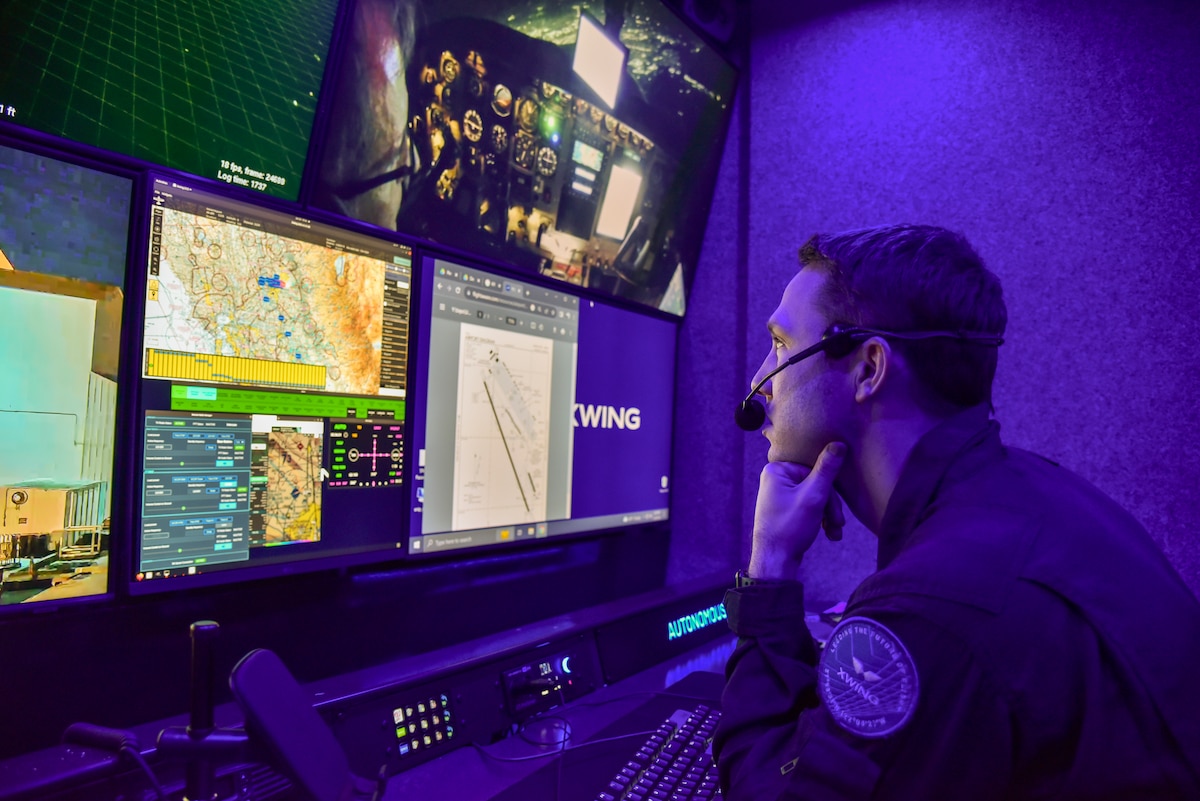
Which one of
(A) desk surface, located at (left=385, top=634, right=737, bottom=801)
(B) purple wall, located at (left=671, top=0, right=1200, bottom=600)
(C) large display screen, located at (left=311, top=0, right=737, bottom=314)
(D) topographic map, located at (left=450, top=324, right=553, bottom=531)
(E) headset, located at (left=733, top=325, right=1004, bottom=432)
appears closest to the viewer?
(E) headset, located at (left=733, top=325, right=1004, bottom=432)

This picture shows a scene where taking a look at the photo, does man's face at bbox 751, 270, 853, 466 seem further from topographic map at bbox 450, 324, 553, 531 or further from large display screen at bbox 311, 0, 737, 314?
large display screen at bbox 311, 0, 737, 314

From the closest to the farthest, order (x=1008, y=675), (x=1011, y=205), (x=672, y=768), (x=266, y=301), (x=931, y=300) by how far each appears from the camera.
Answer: (x=1008, y=675), (x=931, y=300), (x=672, y=768), (x=266, y=301), (x=1011, y=205)

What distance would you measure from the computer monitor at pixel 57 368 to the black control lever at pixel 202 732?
34 centimetres

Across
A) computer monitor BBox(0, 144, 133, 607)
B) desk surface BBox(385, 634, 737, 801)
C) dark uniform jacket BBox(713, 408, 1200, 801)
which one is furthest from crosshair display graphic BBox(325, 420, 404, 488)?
dark uniform jacket BBox(713, 408, 1200, 801)

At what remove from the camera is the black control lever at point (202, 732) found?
0.56 m

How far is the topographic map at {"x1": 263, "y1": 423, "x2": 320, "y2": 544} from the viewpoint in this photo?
96 cm

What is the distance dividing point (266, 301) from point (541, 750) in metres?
0.74

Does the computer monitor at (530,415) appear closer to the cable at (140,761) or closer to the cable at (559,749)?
the cable at (559,749)

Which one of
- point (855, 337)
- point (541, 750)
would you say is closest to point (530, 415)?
point (541, 750)

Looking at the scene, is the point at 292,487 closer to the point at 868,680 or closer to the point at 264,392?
the point at 264,392

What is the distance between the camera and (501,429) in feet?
4.32

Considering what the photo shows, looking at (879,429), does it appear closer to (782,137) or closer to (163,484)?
(163,484)

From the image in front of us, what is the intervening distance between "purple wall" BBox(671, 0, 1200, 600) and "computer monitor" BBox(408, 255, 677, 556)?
0.23 m

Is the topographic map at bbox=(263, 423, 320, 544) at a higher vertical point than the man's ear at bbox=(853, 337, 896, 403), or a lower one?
lower
